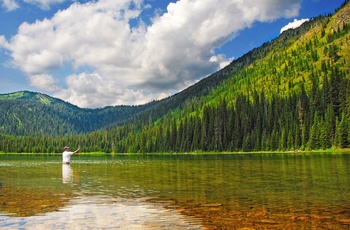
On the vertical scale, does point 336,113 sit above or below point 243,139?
above

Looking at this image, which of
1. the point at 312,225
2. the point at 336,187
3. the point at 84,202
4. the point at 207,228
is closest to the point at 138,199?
the point at 84,202

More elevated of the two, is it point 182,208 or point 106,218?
point 106,218

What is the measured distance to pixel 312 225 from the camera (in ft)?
41.9

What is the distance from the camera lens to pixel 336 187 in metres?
23.3

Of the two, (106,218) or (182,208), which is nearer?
(106,218)

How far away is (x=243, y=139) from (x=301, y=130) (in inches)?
1349

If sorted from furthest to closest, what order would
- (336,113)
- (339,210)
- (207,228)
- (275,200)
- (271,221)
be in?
(336,113)
(275,200)
(339,210)
(271,221)
(207,228)

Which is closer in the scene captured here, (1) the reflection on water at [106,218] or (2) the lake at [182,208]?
(1) the reflection on water at [106,218]

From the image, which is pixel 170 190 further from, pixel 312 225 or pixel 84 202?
pixel 312 225

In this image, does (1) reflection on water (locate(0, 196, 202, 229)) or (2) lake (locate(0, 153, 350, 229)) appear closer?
(1) reflection on water (locate(0, 196, 202, 229))

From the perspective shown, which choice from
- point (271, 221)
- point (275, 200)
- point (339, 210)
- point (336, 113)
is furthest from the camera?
point (336, 113)

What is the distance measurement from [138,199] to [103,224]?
6.72m

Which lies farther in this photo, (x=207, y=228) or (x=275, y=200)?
(x=275, y=200)

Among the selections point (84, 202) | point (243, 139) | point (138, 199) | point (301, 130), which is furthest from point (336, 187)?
point (243, 139)
